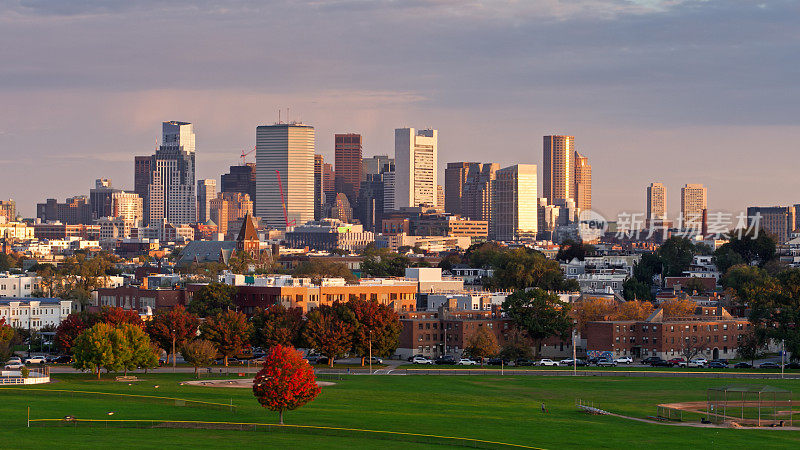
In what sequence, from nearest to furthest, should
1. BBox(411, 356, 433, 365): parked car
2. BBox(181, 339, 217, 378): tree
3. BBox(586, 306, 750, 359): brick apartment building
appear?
BBox(181, 339, 217, 378): tree
BBox(411, 356, 433, 365): parked car
BBox(586, 306, 750, 359): brick apartment building

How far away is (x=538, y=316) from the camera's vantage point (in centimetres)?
15712

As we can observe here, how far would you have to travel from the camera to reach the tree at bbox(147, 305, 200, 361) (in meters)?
→ 141

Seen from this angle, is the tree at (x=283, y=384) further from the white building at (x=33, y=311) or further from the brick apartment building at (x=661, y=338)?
the white building at (x=33, y=311)

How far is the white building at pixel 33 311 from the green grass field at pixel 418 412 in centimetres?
5849

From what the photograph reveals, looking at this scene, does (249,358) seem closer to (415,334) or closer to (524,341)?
(415,334)

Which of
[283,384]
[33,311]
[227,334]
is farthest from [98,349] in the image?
[33,311]

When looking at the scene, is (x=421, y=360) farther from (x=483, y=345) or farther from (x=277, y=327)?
(x=277, y=327)

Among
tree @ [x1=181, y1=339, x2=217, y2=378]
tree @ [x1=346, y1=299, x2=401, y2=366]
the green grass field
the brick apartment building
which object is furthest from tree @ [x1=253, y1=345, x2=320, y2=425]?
the brick apartment building

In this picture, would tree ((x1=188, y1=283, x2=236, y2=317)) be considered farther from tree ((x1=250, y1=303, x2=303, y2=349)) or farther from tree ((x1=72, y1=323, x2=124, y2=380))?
tree ((x1=72, y1=323, x2=124, y2=380))

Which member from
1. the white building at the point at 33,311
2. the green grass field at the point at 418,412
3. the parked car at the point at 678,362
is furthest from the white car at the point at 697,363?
the white building at the point at 33,311

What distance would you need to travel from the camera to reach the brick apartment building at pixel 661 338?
157 meters

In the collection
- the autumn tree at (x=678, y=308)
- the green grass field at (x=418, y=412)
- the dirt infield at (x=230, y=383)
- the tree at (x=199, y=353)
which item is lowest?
the green grass field at (x=418, y=412)

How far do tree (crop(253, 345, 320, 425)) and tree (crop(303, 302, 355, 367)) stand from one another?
150 ft

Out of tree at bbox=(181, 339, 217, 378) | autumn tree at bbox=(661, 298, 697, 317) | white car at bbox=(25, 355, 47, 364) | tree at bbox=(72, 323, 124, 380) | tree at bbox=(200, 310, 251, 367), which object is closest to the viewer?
tree at bbox=(72, 323, 124, 380)
